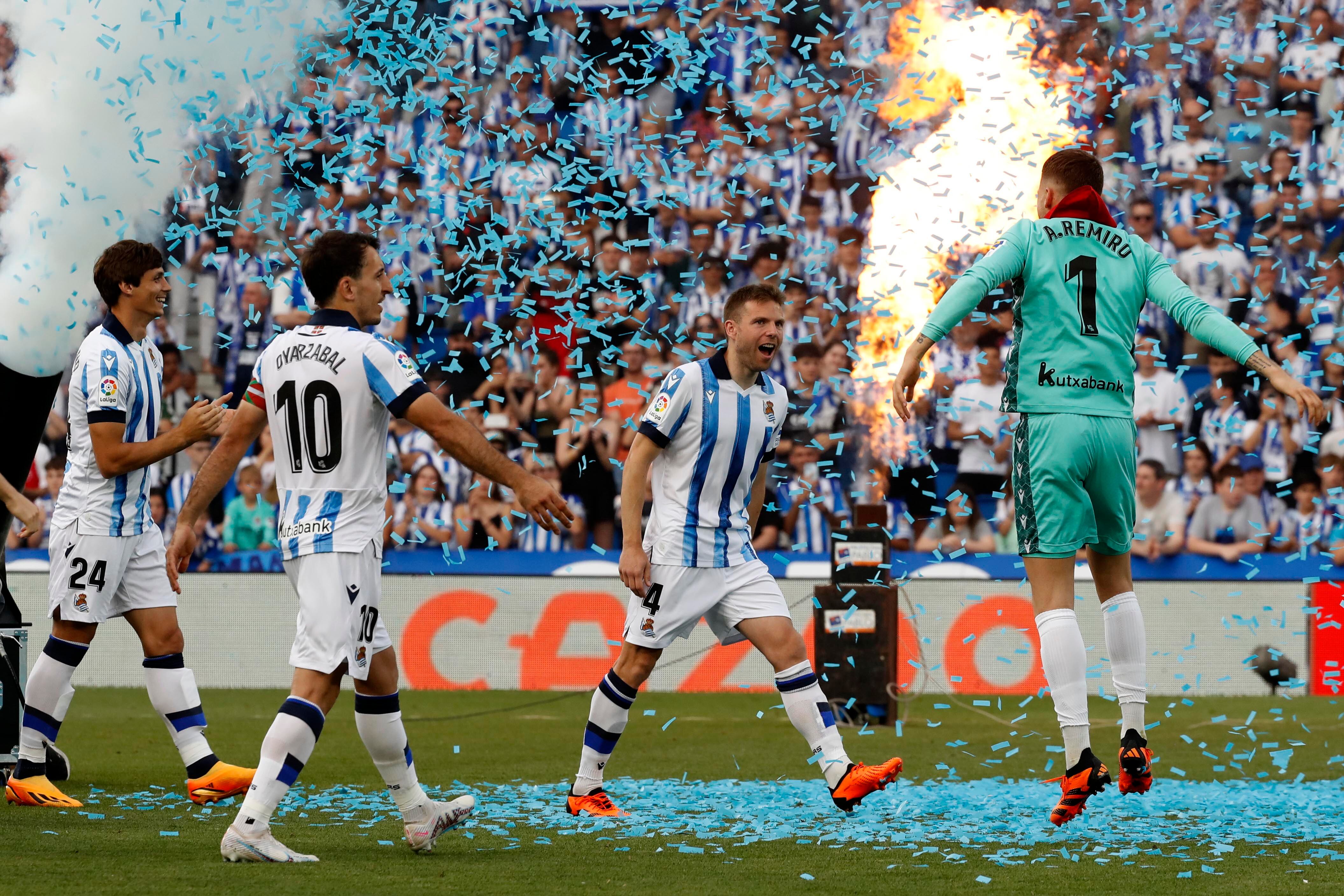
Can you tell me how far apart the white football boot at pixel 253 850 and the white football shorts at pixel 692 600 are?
5.93 ft

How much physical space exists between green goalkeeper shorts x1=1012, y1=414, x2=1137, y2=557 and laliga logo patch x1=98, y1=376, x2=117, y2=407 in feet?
12.4

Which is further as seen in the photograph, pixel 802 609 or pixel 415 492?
pixel 415 492

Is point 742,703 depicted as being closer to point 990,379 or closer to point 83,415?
point 990,379

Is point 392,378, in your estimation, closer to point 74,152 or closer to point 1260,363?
point 1260,363

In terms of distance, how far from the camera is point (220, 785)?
6672 millimetres

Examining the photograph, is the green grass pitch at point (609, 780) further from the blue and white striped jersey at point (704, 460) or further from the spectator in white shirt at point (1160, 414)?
the spectator in white shirt at point (1160, 414)

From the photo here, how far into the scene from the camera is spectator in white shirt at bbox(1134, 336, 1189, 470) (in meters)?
13.3

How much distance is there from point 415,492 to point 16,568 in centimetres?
340

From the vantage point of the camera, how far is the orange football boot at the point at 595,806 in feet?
21.0

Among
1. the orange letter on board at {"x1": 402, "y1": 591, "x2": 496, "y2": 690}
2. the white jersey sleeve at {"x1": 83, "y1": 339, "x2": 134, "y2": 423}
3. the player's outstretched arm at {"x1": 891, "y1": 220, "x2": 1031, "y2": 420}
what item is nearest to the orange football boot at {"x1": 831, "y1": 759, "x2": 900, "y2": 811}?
the player's outstretched arm at {"x1": 891, "y1": 220, "x2": 1031, "y2": 420}

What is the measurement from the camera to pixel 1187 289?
583cm

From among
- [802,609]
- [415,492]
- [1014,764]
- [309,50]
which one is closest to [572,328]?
[415,492]

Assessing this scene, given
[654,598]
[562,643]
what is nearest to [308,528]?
[654,598]

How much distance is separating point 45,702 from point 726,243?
9.04m
